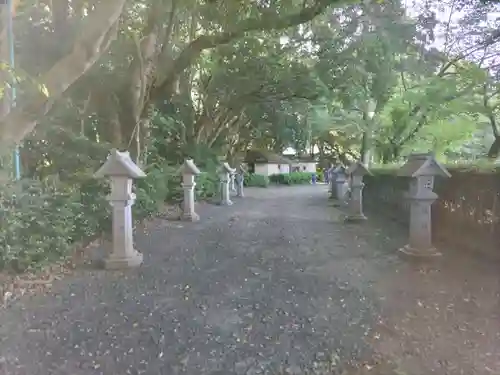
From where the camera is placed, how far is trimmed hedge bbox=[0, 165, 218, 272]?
505cm

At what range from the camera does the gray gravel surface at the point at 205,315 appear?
317cm

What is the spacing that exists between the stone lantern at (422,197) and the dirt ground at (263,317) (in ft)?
0.94

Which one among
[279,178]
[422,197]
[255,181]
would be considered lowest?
[255,181]

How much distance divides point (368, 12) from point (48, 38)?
253 inches

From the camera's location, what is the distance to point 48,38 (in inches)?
332

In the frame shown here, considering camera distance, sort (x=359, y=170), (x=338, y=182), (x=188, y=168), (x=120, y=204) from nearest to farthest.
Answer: (x=120, y=204)
(x=359, y=170)
(x=188, y=168)
(x=338, y=182)

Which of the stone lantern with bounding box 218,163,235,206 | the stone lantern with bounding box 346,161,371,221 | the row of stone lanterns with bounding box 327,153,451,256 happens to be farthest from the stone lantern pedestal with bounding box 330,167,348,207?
the row of stone lanterns with bounding box 327,153,451,256

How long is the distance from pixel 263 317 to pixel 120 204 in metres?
2.97

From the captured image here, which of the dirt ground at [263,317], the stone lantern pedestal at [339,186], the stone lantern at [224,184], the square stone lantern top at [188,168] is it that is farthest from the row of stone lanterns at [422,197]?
the stone lantern pedestal at [339,186]

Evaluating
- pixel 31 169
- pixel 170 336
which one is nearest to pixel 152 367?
pixel 170 336

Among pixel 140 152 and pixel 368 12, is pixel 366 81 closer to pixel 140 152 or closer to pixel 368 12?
pixel 368 12

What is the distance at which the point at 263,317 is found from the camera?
13.4ft

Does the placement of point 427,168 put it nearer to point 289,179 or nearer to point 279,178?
point 289,179

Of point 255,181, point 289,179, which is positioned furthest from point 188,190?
point 289,179
